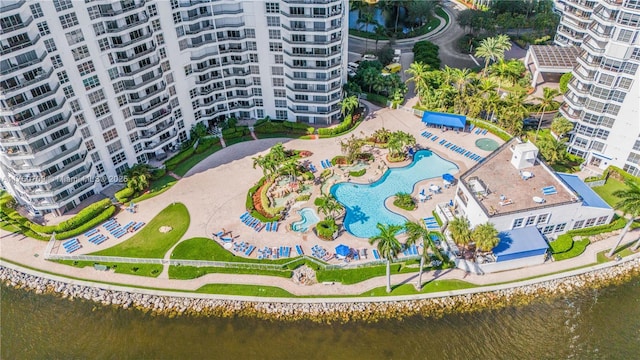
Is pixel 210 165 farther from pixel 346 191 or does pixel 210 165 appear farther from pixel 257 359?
pixel 257 359

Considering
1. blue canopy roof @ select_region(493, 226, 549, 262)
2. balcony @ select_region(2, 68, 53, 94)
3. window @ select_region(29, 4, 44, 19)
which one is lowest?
blue canopy roof @ select_region(493, 226, 549, 262)

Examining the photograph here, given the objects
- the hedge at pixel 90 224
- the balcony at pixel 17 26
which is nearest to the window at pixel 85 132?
the hedge at pixel 90 224

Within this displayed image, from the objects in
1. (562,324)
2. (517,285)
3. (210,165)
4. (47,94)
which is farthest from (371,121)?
(47,94)

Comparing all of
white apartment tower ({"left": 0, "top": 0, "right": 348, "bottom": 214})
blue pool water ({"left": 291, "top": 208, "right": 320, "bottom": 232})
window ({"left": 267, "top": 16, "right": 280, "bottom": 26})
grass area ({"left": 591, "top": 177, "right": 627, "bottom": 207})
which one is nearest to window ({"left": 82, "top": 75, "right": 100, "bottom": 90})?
white apartment tower ({"left": 0, "top": 0, "right": 348, "bottom": 214})

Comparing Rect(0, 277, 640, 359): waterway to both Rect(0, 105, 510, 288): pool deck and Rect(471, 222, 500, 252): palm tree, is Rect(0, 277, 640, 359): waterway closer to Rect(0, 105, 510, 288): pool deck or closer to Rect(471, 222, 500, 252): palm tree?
Rect(0, 105, 510, 288): pool deck

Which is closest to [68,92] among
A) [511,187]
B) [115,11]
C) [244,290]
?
[115,11]

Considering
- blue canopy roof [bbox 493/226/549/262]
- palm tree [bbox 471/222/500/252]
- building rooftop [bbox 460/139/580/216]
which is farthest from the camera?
building rooftop [bbox 460/139/580/216]
